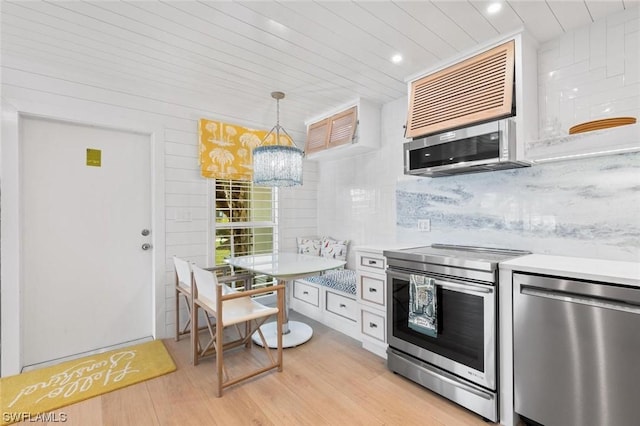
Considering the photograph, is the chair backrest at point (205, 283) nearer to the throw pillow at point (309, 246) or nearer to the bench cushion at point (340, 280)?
the bench cushion at point (340, 280)

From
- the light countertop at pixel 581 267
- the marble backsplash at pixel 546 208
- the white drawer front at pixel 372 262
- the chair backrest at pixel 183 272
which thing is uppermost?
the marble backsplash at pixel 546 208

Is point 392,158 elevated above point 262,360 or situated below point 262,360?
above

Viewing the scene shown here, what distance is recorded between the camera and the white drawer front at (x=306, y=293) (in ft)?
11.4

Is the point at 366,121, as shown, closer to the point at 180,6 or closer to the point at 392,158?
the point at 392,158

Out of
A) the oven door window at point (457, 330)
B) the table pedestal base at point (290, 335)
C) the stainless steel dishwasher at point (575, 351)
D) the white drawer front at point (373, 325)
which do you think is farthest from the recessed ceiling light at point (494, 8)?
the table pedestal base at point (290, 335)

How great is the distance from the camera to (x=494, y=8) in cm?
186

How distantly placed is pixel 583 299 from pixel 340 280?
6.59ft

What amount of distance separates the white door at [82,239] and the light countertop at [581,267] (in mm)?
3201

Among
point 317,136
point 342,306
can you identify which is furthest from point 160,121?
point 342,306

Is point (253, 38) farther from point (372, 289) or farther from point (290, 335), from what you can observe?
point (290, 335)

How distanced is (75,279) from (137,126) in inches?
59.4

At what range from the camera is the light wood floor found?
73.0 inches

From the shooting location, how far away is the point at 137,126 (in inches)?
116

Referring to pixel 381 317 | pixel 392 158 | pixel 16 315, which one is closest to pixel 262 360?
pixel 381 317
